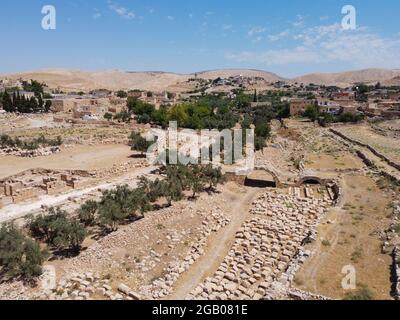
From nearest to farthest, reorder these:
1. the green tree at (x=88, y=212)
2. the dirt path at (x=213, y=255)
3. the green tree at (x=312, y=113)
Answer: the dirt path at (x=213, y=255) → the green tree at (x=88, y=212) → the green tree at (x=312, y=113)

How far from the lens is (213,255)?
20.4m

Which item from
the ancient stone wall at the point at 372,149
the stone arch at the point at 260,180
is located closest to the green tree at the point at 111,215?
the stone arch at the point at 260,180

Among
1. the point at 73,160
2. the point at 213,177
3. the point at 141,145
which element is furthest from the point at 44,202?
the point at 141,145

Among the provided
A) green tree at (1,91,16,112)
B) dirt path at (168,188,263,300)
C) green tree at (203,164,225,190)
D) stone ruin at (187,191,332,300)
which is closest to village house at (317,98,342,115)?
green tree at (203,164,225,190)

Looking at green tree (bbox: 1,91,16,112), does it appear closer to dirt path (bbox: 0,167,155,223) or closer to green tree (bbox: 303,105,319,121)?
dirt path (bbox: 0,167,155,223)

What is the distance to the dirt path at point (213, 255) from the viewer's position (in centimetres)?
1711

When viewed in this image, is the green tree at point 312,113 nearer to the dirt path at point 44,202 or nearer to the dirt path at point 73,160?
the dirt path at point 73,160

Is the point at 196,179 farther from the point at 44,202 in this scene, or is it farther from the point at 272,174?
the point at 44,202

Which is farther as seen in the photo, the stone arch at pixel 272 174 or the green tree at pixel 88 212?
the stone arch at pixel 272 174

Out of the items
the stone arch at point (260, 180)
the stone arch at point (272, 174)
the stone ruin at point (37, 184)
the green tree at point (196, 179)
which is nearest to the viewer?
the stone ruin at point (37, 184)

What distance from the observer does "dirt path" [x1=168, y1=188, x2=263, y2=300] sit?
17109 mm

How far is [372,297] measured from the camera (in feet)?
49.2

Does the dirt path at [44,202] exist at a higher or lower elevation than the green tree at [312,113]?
lower
